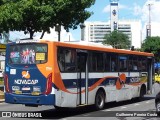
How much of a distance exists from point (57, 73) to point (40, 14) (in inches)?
542

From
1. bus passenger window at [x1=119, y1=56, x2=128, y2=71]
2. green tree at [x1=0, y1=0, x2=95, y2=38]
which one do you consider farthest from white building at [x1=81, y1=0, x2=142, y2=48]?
bus passenger window at [x1=119, y1=56, x2=128, y2=71]

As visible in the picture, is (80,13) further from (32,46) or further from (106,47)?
(32,46)

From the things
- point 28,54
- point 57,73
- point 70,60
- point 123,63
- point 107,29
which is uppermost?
point 107,29

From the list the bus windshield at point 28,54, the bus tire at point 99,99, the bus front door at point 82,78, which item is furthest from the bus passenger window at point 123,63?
the bus windshield at point 28,54

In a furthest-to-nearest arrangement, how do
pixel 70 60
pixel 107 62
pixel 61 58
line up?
pixel 107 62
pixel 70 60
pixel 61 58

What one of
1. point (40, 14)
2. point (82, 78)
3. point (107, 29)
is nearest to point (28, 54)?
point (82, 78)

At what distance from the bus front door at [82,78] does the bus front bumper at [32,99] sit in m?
1.92

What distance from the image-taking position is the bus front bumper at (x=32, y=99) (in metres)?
15.0

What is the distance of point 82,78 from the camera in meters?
16.9

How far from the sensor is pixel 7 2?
29156 millimetres

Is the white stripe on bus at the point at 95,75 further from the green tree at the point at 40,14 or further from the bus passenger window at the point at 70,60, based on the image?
the green tree at the point at 40,14

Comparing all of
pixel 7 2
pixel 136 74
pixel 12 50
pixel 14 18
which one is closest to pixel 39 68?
pixel 12 50

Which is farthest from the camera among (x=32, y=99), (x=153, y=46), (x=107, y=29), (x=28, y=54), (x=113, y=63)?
(x=107, y=29)

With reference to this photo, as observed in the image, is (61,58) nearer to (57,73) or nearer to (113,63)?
(57,73)
